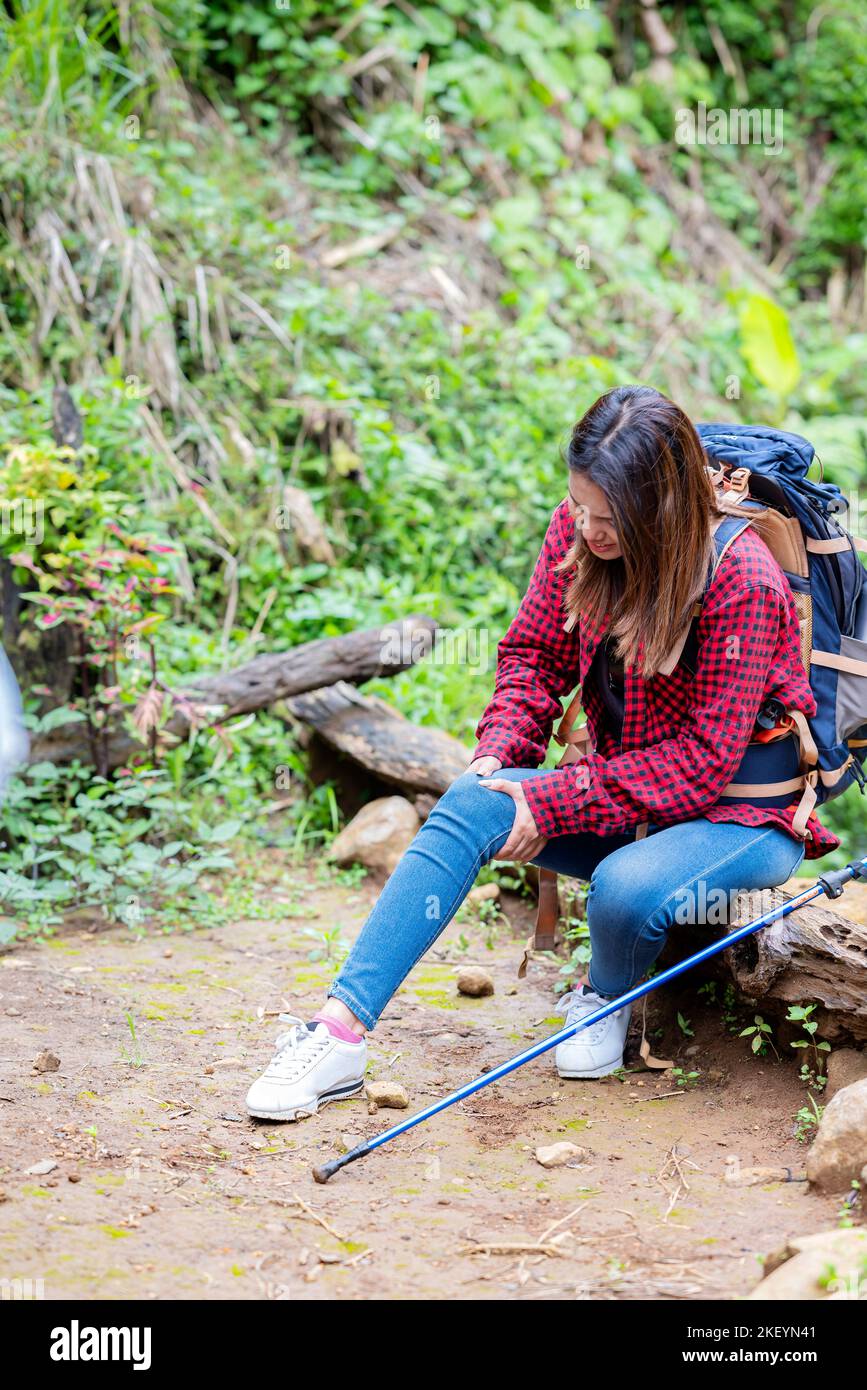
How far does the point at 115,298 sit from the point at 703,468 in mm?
3848

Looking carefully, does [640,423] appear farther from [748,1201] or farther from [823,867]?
[823,867]

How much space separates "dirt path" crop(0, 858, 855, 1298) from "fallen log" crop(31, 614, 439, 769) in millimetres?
1066

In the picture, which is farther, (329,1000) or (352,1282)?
(329,1000)

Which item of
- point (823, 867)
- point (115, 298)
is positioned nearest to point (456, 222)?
point (115, 298)

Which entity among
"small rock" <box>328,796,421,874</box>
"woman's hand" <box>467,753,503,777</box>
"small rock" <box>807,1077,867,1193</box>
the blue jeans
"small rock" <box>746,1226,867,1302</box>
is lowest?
"small rock" <box>328,796,421,874</box>

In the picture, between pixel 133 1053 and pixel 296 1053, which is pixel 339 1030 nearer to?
pixel 296 1053

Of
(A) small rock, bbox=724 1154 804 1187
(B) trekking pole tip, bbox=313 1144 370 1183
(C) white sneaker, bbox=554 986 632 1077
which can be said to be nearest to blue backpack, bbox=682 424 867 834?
(C) white sneaker, bbox=554 986 632 1077

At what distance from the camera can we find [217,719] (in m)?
4.14

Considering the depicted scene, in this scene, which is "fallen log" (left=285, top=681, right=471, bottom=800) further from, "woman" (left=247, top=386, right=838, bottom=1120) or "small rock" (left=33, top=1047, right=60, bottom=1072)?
"small rock" (left=33, top=1047, right=60, bottom=1072)

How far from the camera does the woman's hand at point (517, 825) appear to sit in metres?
2.67

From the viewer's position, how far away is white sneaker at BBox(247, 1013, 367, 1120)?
2.58 m

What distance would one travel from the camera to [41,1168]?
2.29 meters

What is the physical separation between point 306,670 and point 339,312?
2572 mm

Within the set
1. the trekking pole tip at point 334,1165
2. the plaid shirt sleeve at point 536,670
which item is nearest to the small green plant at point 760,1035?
the plaid shirt sleeve at point 536,670
